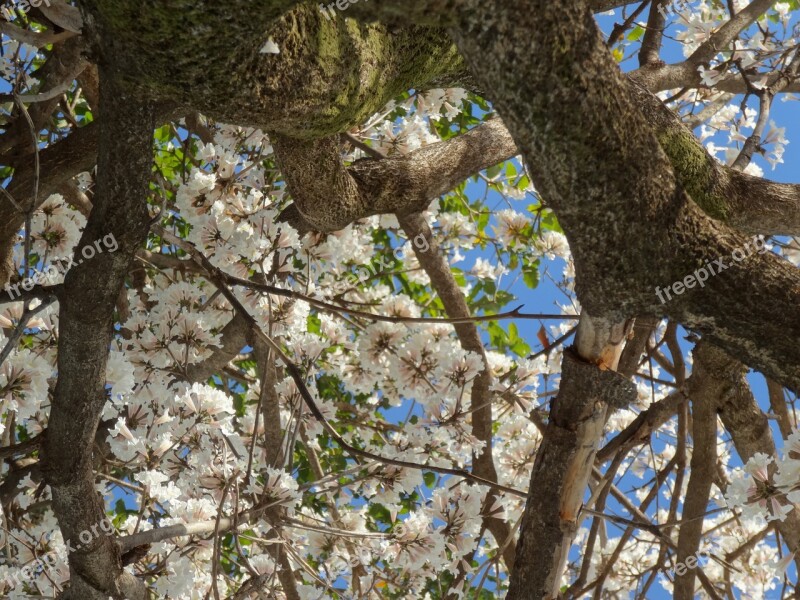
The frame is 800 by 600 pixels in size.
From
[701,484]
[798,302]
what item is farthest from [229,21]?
[701,484]

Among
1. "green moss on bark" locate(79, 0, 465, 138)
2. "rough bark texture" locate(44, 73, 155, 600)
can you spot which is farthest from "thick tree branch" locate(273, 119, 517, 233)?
"rough bark texture" locate(44, 73, 155, 600)

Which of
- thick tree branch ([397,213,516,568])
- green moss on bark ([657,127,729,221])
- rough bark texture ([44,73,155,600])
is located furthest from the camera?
thick tree branch ([397,213,516,568])

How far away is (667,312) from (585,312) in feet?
0.68

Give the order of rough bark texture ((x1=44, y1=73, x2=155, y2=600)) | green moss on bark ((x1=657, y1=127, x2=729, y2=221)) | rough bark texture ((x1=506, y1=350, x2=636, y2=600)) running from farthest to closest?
green moss on bark ((x1=657, y1=127, x2=729, y2=221)) < rough bark texture ((x1=506, y1=350, x2=636, y2=600)) < rough bark texture ((x1=44, y1=73, x2=155, y2=600))

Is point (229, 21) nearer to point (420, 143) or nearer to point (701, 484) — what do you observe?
point (701, 484)

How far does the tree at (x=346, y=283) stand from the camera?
105cm

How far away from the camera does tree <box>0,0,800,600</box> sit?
105cm

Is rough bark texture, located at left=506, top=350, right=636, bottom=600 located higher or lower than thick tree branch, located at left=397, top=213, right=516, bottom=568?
lower

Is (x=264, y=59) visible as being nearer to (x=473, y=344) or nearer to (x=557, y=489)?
(x=557, y=489)

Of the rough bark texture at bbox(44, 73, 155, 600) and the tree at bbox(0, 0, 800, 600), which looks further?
the rough bark texture at bbox(44, 73, 155, 600)

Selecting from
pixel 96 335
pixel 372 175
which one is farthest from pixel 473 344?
pixel 96 335

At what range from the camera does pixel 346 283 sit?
11.3ft

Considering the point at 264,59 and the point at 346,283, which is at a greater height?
the point at 346,283

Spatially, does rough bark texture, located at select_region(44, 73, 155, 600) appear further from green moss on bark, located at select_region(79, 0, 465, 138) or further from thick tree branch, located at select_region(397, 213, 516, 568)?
thick tree branch, located at select_region(397, 213, 516, 568)
